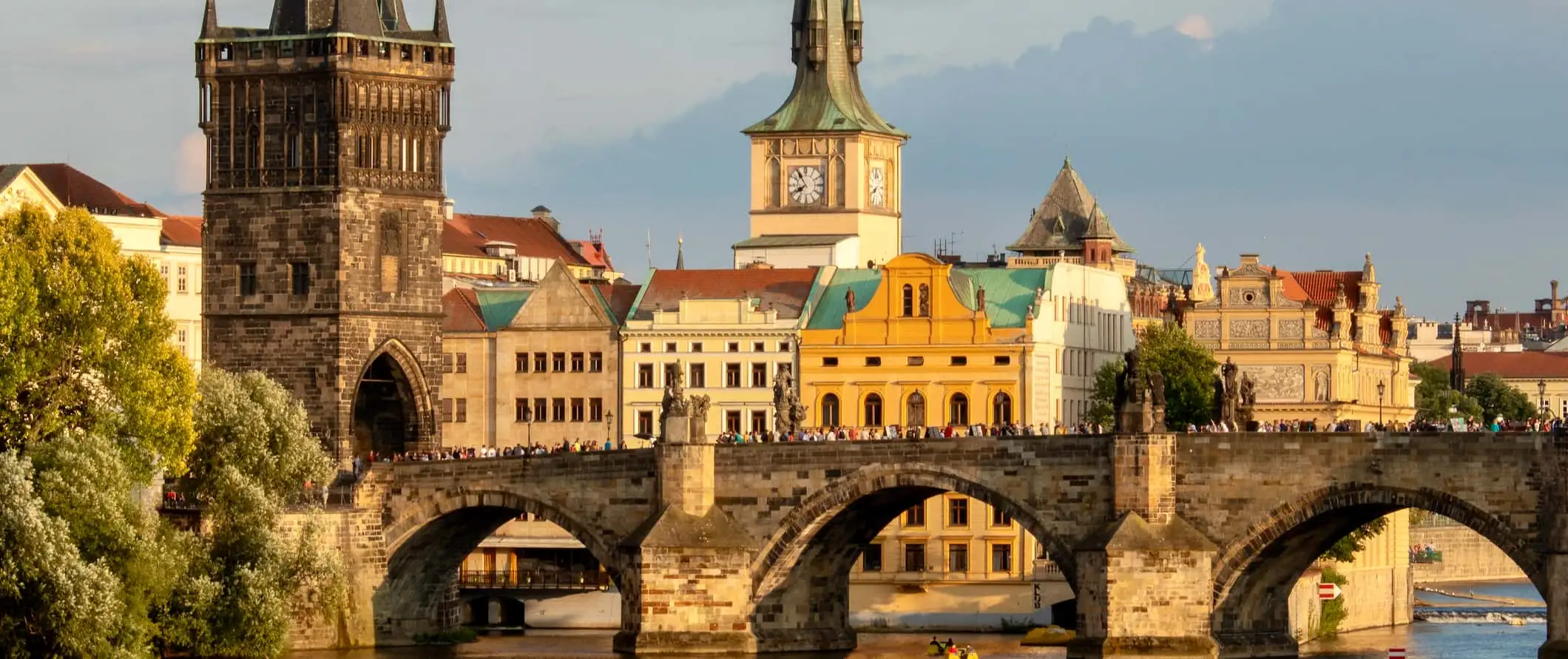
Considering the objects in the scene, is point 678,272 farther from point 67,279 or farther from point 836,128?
point 67,279

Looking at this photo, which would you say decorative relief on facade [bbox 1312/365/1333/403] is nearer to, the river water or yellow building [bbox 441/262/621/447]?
the river water

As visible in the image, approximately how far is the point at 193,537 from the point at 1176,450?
2525 cm

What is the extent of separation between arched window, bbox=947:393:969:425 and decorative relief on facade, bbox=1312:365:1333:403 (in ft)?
75.6

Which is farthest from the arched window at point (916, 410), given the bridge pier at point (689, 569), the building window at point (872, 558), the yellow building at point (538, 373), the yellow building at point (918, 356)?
the bridge pier at point (689, 569)

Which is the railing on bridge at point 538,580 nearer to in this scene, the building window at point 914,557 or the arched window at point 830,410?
the building window at point 914,557

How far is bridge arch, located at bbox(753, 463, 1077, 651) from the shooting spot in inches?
3903

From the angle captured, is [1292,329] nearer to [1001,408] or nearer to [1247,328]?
[1247,328]

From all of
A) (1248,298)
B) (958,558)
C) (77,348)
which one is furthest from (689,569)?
(1248,298)

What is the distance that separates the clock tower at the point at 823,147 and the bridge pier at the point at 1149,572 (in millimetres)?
54284

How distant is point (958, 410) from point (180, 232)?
90.0ft

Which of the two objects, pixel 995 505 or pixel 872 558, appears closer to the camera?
pixel 995 505

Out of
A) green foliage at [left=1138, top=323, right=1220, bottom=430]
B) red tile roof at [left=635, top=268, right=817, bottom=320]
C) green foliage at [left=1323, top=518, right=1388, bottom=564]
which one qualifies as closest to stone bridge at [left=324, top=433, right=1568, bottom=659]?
green foliage at [left=1323, top=518, right=1388, bottom=564]

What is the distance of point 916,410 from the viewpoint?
12888 cm

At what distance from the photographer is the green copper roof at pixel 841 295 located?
5157 inches
